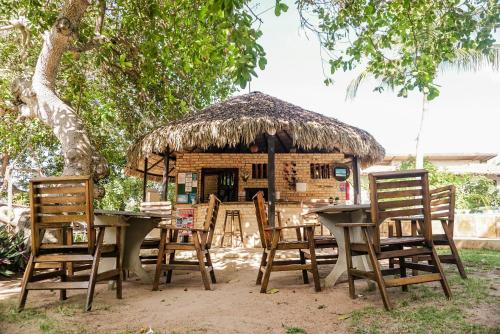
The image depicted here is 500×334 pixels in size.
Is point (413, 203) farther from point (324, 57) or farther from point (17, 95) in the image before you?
point (17, 95)

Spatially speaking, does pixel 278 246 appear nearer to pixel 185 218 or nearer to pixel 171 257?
pixel 171 257

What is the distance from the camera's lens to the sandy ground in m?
2.34

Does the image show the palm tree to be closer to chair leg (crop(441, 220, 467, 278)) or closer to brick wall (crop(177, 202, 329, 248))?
brick wall (crop(177, 202, 329, 248))

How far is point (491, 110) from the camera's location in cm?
3566

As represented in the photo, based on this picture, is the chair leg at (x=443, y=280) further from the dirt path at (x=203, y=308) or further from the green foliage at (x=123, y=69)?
the green foliage at (x=123, y=69)

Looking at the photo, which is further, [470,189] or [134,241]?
[470,189]

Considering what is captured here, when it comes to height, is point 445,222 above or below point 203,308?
above

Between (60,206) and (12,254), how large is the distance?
88.4 inches

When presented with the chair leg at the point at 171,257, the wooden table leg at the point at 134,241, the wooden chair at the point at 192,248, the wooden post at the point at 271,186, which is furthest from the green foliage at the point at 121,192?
the wooden chair at the point at 192,248

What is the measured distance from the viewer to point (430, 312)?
2406mm

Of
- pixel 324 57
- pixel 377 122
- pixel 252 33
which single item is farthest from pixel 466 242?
pixel 377 122

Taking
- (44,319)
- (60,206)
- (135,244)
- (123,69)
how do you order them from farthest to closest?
(123,69), (135,244), (60,206), (44,319)

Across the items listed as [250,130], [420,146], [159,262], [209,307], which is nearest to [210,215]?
[159,262]

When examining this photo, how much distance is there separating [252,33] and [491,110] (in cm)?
4068
